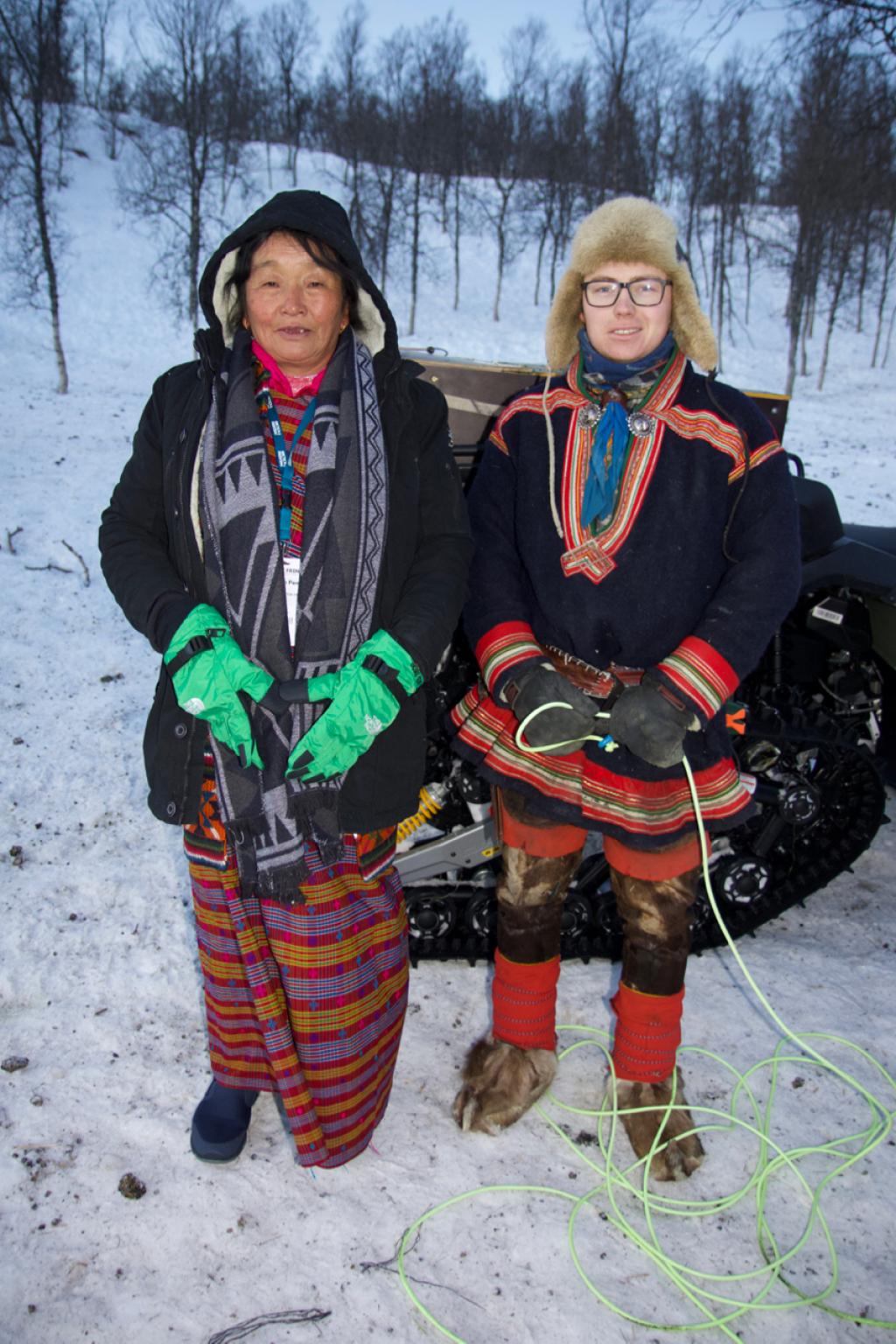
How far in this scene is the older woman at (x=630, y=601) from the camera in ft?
6.98

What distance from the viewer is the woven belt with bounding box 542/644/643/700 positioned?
88.4 inches

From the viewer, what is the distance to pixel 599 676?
7.40 feet

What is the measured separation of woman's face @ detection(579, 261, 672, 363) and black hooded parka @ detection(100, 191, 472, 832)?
46 cm

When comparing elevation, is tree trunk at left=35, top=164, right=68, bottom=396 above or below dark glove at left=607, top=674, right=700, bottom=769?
above

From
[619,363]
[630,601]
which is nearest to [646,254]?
[619,363]

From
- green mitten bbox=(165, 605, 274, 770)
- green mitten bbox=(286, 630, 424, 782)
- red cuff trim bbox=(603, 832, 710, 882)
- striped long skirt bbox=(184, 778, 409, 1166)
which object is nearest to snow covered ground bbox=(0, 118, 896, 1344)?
striped long skirt bbox=(184, 778, 409, 1166)

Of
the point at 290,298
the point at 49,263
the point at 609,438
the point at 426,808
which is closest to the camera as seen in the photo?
the point at 290,298

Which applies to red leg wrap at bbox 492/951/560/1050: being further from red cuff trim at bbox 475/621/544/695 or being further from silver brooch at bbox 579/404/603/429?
silver brooch at bbox 579/404/603/429

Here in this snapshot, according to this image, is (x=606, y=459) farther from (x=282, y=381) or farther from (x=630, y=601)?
(x=282, y=381)

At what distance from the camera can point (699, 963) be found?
11.1 feet

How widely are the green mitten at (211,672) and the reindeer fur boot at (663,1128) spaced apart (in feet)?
5.12

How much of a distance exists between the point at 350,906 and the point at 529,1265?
982 mm

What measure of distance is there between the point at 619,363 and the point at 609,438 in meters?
0.19

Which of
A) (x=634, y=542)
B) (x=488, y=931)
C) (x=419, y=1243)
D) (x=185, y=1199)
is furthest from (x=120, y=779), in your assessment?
(x=634, y=542)
